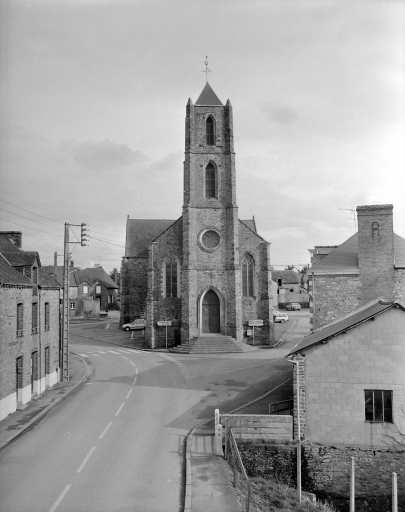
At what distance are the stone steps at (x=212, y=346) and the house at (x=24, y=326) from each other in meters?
12.4

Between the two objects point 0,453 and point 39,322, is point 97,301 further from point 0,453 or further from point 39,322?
point 0,453

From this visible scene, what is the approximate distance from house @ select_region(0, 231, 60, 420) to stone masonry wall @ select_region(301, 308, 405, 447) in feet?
37.8

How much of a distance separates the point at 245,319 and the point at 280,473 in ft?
78.4

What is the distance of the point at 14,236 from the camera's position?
2502cm

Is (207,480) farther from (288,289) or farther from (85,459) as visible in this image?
(288,289)

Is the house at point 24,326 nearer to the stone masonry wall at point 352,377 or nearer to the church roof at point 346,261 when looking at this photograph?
the stone masonry wall at point 352,377

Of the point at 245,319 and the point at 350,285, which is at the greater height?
the point at 350,285

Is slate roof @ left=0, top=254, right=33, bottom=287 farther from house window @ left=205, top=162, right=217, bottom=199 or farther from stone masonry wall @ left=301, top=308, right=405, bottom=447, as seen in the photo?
house window @ left=205, top=162, right=217, bottom=199

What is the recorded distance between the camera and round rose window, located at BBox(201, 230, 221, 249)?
3741 centimetres

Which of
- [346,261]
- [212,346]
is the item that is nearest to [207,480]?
[346,261]

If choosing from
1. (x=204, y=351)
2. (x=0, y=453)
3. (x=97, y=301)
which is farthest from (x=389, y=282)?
(x=97, y=301)

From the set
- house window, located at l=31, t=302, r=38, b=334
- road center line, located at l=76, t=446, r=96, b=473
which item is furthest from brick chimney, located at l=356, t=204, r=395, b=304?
house window, located at l=31, t=302, r=38, b=334

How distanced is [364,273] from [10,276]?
17.0m

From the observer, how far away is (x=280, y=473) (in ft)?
45.9
